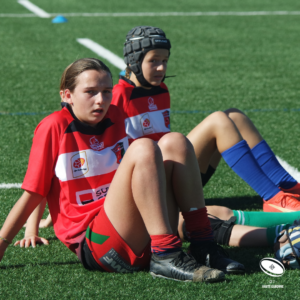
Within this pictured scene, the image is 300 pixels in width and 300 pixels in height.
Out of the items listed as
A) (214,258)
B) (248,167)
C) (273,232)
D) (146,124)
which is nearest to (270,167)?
(248,167)

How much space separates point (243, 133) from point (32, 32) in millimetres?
8174

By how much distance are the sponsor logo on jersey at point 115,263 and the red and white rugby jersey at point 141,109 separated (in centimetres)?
103

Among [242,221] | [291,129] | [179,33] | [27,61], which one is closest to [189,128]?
[291,129]

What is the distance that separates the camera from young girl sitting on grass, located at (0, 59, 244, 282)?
2.57 metres

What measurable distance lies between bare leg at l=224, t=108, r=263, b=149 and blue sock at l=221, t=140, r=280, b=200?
0.83ft

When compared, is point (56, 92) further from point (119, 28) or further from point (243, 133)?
point (119, 28)

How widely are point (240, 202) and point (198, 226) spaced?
54.7 inches

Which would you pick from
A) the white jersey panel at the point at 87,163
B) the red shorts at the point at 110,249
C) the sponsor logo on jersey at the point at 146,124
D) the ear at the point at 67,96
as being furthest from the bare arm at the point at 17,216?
the sponsor logo on jersey at the point at 146,124

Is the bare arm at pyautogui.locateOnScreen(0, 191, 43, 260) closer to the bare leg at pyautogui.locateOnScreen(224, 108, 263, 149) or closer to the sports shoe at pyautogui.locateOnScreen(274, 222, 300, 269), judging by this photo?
the sports shoe at pyautogui.locateOnScreen(274, 222, 300, 269)

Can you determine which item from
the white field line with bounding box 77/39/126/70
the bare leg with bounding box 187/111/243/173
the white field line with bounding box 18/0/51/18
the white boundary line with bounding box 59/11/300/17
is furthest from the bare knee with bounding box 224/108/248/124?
the white field line with bounding box 18/0/51/18

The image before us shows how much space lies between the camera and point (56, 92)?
7145mm

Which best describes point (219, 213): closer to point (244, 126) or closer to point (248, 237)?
point (248, 237)

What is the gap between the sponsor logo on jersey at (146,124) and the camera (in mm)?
3674

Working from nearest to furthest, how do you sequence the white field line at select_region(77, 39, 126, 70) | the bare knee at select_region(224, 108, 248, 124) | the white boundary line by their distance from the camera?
the bare knee at select_region(224, 108, 248, 124) → the white field line at select_region(77, 39, 126, 70) → the white boundary line
